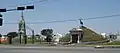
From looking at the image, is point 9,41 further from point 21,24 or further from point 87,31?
point 87,31

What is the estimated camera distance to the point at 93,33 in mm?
84438

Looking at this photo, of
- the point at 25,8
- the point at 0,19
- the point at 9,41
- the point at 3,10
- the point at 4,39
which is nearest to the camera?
the point at 25,8

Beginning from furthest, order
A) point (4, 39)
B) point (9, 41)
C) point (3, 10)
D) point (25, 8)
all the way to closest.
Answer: point (4, 39)
point (9, 41)
point (3, 10)
point (25, 8)

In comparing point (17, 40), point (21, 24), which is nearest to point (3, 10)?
point (21, 24)

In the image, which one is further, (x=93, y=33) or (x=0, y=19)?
(x=93, y=33)

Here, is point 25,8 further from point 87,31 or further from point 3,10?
point 87,31

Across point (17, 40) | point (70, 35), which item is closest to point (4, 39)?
point (17, 40)

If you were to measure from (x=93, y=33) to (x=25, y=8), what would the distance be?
58.4m

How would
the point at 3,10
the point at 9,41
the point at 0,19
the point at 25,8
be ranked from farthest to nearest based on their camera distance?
the point at 9,41
the point at 0,19
the point at 3,10
the point at 25,8

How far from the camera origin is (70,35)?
85.8m

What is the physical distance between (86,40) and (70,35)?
524 centimetres

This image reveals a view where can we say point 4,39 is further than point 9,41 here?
Yes

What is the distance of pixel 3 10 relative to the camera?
29.4 meters

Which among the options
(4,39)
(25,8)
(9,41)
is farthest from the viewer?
(4,39)
